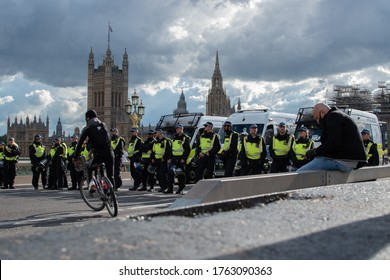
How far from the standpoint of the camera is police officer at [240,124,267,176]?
14172 millimetres

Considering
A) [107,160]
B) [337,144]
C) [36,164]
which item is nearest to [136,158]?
[36,164]

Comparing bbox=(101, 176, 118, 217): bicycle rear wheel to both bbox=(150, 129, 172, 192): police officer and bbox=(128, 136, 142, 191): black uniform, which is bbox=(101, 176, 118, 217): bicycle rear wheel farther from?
bbox=(128, 136, 142, 191): black uniform

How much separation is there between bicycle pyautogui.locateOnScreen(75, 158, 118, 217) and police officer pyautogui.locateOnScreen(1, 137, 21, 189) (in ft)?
29.3

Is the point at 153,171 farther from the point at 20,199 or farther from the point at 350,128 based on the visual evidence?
the point at 350,128

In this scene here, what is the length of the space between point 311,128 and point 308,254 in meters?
17.7

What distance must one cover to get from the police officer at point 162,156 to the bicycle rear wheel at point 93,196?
5.09 meters

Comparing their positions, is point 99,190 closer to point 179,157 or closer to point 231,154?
point 179,157

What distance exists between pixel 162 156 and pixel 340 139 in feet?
24.8

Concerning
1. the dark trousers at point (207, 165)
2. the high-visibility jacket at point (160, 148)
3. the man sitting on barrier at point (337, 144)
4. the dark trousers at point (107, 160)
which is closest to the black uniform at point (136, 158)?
the high-visibility jacket at point (160, 148)

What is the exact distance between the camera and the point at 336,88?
94812mm

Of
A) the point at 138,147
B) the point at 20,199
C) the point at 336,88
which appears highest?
the point at 336,88

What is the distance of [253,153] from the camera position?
559 inches

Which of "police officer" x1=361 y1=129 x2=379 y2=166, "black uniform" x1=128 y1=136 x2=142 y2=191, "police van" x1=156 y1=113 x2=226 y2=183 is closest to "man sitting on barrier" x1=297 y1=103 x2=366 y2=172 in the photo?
"police officer" x1=361 y1=129 x2=379 y2=166
